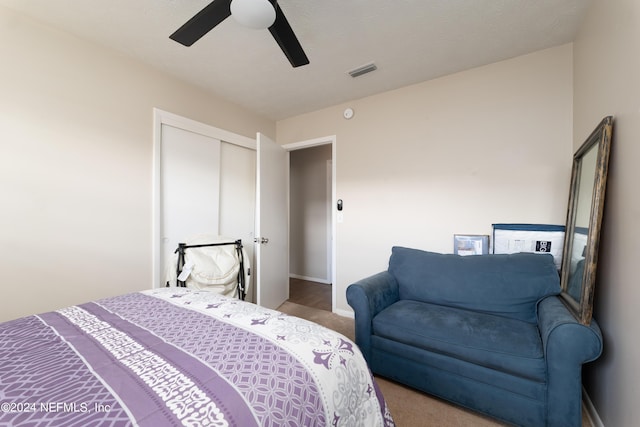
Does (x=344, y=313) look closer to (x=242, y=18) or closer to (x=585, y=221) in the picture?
(x=585, y=221)

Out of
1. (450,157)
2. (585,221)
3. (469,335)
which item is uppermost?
(450,157)

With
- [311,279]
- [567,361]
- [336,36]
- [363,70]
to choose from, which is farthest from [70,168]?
[311,279]

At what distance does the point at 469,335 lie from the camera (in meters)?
1.58

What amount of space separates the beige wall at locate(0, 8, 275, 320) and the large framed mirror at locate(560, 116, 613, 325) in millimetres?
3124

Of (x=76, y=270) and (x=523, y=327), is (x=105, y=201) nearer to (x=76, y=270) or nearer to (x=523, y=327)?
(x=76, y=270)

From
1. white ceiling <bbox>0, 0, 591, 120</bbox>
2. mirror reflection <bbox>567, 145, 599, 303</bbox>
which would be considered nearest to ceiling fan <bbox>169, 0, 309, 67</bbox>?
white ceiling <bbox>0, 0, 591, 120</bbox>

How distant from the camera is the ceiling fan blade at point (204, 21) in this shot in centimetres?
129

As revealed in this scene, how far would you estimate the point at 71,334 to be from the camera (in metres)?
1.01

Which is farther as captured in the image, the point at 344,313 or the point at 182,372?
A: the point at 344,313

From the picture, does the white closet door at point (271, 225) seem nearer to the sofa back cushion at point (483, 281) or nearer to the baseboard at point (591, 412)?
the sofa back cushion at point (483, 281)

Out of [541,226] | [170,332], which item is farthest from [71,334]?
[541,226]

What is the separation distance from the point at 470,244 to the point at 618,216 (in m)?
1.13

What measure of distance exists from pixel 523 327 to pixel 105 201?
10.4ft

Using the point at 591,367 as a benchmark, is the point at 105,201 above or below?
above
